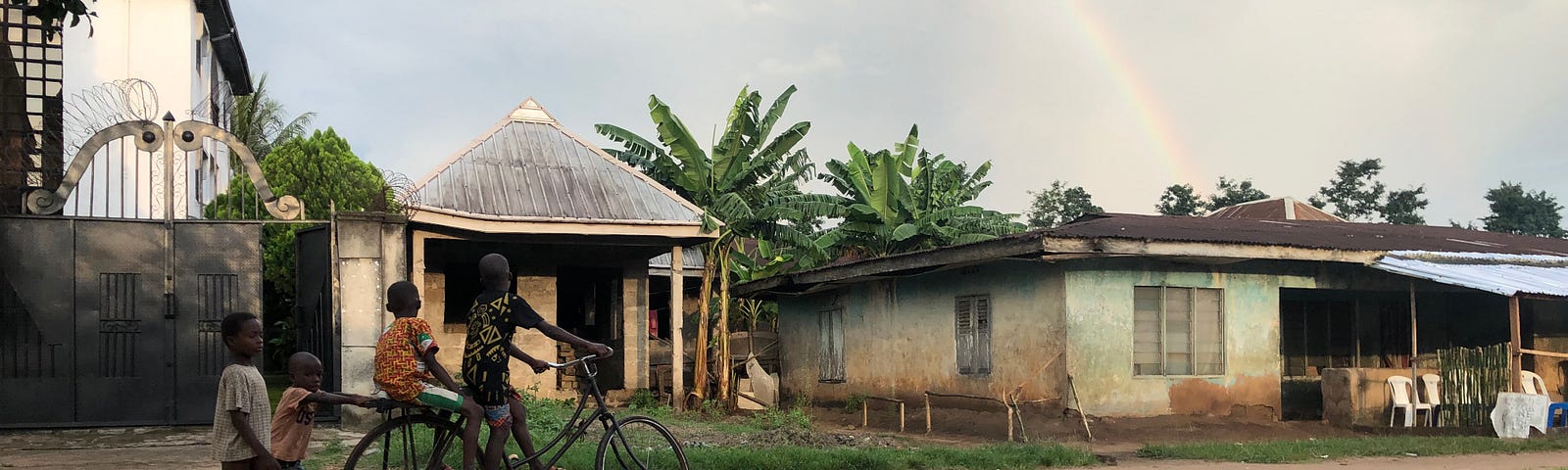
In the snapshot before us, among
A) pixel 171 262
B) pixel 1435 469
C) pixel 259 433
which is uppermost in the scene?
pixel 171 262

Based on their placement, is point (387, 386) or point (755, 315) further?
point (755, 315)

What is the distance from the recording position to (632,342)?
1841 cm

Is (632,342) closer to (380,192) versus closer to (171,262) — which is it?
(380,192)

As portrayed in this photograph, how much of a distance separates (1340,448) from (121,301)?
1113cm

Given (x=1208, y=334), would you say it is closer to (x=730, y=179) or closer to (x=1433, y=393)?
(x=1433, y=393)

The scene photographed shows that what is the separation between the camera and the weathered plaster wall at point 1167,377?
13539mm

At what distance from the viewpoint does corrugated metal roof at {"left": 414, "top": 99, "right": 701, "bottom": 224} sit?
51.3 ft

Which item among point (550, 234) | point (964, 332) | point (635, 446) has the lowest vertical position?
point (635, 446)

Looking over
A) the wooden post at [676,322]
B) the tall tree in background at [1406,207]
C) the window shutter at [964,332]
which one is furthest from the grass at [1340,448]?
the tall tree in background at [1406,207]

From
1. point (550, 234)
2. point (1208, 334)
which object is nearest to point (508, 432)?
point (550, 234)

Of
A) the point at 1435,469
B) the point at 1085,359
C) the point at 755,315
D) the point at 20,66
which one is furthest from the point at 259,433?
the point at 755,315

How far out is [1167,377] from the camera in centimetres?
1400

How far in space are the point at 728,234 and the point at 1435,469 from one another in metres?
11.1

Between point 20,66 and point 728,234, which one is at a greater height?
point 20,66
